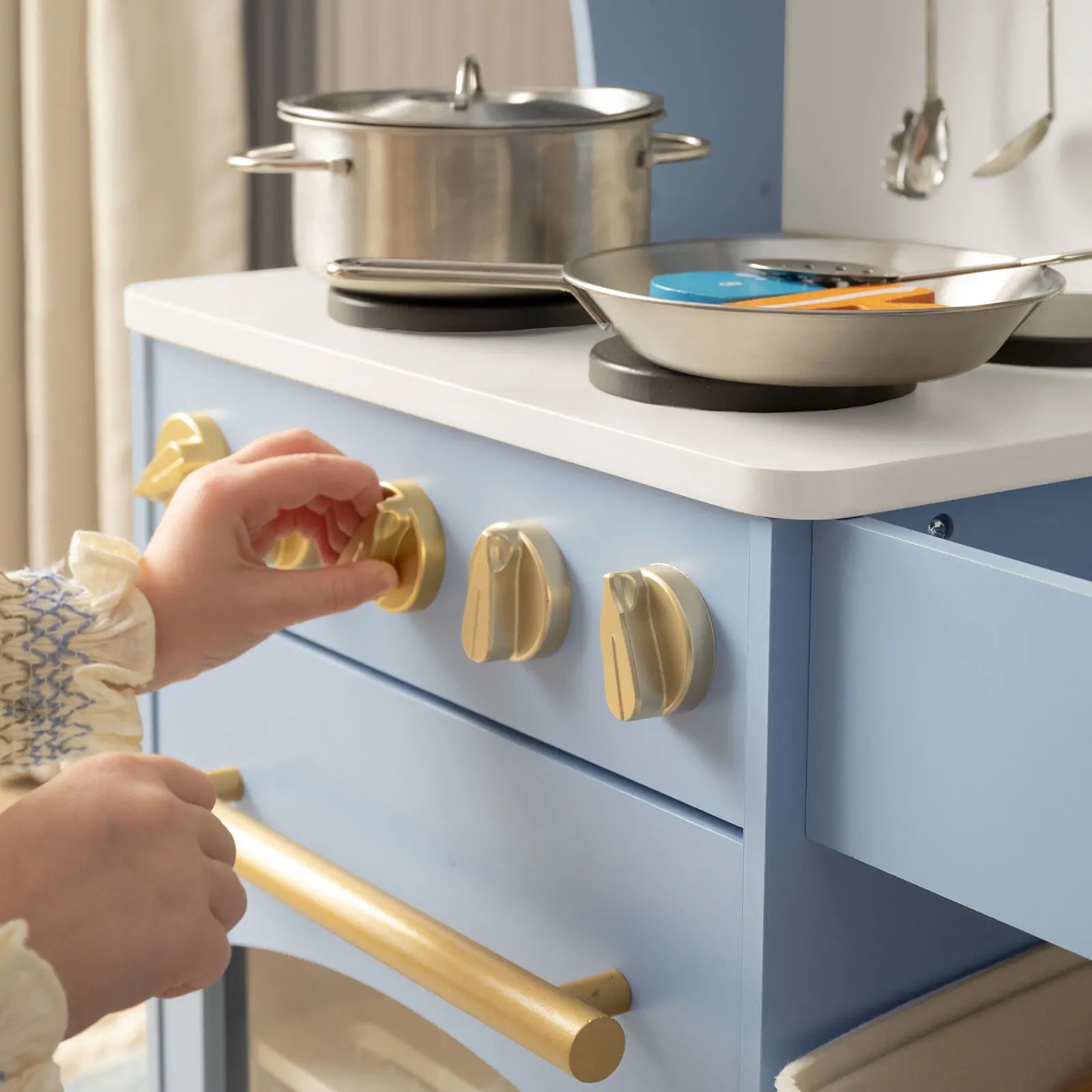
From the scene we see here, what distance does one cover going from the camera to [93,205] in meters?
1.49

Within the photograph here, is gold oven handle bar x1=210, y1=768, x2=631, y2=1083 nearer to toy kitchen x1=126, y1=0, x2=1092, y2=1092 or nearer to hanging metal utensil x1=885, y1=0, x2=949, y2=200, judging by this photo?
toy kitchen x1=126, y1=0, x2=1092, y2=1092

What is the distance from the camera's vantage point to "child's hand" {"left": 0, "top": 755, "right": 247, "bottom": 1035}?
1.88 feet

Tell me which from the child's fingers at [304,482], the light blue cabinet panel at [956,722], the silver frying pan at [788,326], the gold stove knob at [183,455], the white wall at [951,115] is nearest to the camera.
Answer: the light blue cabinet panel at [956,722]

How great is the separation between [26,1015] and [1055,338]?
53 centimetres

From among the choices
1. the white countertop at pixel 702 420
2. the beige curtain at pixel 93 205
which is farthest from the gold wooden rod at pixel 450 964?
the beige curtain at pixel 93 205

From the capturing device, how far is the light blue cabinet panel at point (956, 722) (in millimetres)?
496

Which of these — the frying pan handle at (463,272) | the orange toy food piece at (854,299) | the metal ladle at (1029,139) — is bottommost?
the orange toy food piece at (854,299)

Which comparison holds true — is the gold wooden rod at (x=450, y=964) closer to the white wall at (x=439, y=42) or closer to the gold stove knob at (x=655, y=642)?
the gold stove knob at (x=655, y=642)

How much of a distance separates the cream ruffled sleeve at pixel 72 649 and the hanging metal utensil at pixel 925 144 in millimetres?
533

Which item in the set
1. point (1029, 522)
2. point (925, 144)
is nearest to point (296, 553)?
point (1029, 522)

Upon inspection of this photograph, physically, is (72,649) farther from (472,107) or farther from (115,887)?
(472,107)

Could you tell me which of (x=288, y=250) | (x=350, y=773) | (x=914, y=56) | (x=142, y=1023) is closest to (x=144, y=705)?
(x=350, y=773)

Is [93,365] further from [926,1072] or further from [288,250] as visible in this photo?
[926,1072]

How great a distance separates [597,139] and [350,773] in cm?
34
